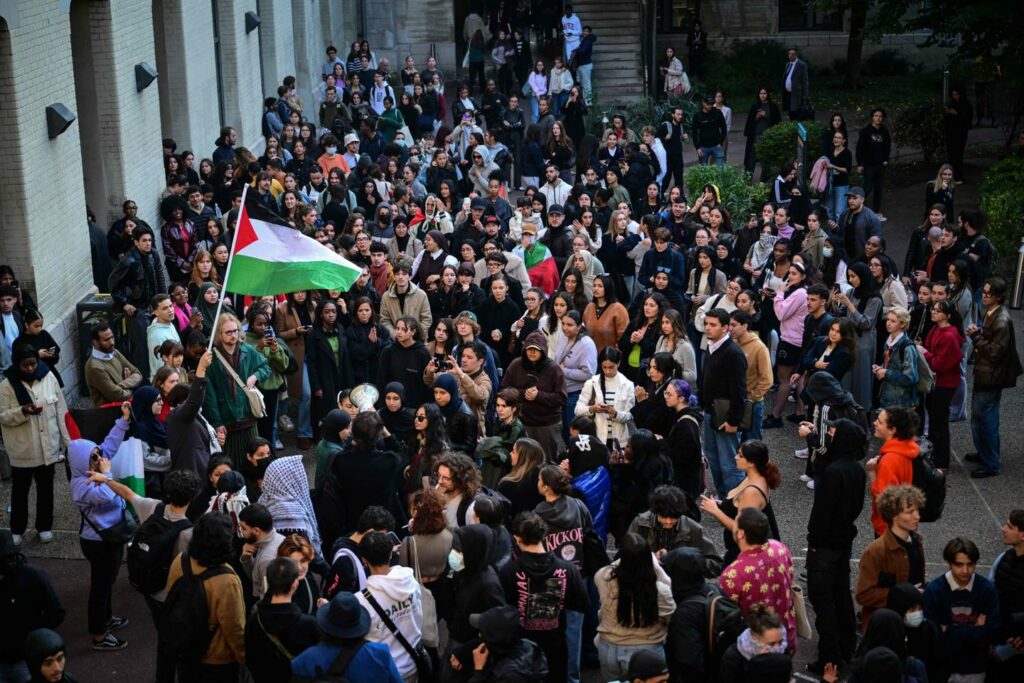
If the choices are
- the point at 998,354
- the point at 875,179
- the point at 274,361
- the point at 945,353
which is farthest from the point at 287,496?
the point at 875,179

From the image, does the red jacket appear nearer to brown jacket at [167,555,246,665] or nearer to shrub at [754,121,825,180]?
brown jacket at [167,555,246,665]

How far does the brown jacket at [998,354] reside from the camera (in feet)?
41.7

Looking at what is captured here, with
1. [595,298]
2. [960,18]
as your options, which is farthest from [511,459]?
[960,18]

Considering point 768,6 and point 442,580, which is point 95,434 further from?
point 768,6

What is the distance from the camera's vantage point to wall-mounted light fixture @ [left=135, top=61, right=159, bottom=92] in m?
18.4

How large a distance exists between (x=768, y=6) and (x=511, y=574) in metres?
31.9

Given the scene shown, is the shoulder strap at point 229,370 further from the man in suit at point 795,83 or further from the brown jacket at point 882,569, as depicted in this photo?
the man in suit at point 795,83

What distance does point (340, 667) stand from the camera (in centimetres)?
726

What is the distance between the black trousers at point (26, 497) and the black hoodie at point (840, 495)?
6205 millimetres

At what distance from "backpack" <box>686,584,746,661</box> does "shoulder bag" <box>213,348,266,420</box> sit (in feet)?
17.4

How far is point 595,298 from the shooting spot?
1380 cm

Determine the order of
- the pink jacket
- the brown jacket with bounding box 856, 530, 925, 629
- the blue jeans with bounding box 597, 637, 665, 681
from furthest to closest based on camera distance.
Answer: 1. the pink jacket
2. the brown jacket with bounding box 856, 530, 925, 629
3. the blue jeans with bounding box 597, 637, 665, 681

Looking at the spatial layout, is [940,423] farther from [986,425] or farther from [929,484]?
[929,484]

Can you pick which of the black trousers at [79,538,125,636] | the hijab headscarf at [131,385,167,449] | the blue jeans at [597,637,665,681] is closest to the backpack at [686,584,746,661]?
the blue jeans at [597,637,665,681]
